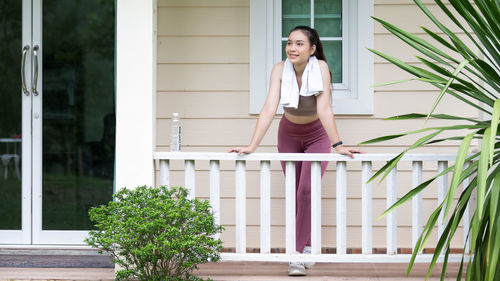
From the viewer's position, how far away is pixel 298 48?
12.9 feet

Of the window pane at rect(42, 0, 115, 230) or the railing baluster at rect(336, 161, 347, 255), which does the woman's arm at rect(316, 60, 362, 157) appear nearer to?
the railing baluster at rect(336, 161, 347, 255)

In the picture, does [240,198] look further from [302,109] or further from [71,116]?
[71,116]

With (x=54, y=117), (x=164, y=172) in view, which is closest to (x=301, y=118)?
(x=164, y=172)

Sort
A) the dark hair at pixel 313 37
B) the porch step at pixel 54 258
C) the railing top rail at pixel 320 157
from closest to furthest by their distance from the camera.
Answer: the railing top rail at pixel 320 157, the dark hair at pixel 313 37, the porch step at pixel 54 258

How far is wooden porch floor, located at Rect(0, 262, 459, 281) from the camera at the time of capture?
3807 mm

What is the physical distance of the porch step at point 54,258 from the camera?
13.6 feet

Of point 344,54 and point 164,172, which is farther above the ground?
point 344,54

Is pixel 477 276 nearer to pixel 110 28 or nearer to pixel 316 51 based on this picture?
pixel 316 51

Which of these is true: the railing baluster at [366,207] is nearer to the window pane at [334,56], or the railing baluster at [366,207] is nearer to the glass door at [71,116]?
the window pane at [334,56]

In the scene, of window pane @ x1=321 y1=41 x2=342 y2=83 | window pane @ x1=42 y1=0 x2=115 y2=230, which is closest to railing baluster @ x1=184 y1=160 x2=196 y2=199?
window pane @ x1=42 y1=0 x2=115 y2=230

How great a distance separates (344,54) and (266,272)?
65.6 inches

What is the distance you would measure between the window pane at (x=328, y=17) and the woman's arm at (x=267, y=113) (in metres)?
0.75

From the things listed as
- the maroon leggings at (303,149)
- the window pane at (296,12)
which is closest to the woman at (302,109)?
the maroon leggings at (303,149)

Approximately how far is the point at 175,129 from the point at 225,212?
3.16ft
